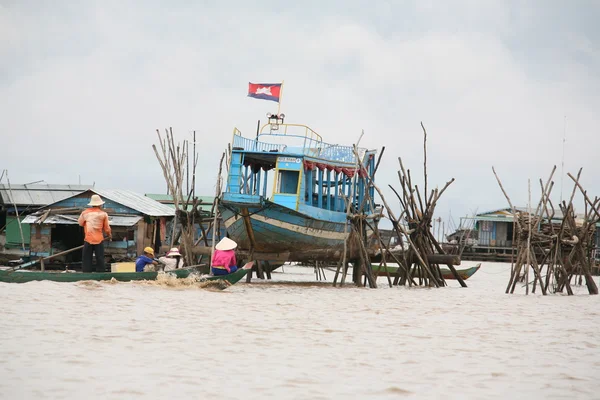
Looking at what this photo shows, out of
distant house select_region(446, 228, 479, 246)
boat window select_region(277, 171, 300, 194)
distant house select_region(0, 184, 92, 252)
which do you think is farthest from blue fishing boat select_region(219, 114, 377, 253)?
distant house select_region(446, 228, 479, 246)

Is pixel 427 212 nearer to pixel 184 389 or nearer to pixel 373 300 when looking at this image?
pixel 373 300

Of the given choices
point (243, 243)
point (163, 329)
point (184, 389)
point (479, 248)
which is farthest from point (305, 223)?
point (479, 248)

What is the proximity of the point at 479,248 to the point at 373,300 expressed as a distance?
33.8 metres

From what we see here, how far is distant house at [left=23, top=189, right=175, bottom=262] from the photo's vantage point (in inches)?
776

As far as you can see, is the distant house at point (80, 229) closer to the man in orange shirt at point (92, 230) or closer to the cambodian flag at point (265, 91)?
the cambodian flag at point (265, 91)

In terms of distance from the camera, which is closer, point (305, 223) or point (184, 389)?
point (184, 389)

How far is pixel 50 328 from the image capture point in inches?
301

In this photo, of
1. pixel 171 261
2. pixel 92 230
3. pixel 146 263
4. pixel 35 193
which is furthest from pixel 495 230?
pixel 92 230

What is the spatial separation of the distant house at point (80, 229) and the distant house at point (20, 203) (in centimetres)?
131

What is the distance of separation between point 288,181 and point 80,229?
24.6 feet

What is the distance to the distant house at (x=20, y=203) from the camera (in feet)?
72.4

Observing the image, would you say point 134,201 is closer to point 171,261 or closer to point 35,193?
point 35,193

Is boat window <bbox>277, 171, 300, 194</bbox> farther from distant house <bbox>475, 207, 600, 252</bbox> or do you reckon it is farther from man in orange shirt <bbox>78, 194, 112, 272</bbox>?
distant house <bbox>475, 207, 600, 252</bbox>

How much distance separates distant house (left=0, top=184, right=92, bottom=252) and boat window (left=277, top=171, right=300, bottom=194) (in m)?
8.51
